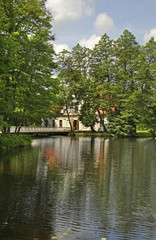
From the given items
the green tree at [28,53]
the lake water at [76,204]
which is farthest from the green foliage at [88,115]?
A: the lake water at [76,204]

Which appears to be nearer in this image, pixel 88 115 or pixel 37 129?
pixel 37 129

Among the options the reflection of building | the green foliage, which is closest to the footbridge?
the green foliage

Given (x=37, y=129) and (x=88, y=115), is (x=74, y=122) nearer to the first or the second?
(x=88, y=115)

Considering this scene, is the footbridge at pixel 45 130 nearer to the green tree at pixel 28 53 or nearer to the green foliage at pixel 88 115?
the green foliage at pixel 88 115

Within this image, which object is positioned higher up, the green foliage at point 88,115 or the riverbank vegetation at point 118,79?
the riverbank vegetation at point 118,79

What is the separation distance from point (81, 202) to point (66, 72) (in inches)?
2110

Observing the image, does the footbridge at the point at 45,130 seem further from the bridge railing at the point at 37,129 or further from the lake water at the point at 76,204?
the lake water at the point at 76,204

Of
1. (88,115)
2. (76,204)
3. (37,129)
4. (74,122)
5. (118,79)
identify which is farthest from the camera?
(74,122)

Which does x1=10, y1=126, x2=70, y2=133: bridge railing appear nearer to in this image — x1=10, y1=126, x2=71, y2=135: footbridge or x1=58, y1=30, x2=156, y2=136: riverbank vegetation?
x1=10, y1=126, x2=71, y2=135: footbridge

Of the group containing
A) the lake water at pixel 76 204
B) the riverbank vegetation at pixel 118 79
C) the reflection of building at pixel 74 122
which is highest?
the riverbank vegetation at pixel 118 79

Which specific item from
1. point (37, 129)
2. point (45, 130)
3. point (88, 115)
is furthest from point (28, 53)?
point (88, 115)

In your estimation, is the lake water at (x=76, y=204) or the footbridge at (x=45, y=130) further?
the footbridge at (x=45, y=130)

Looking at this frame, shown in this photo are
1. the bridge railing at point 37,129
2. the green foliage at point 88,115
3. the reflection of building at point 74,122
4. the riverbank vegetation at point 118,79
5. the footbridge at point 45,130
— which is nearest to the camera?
the bridge railing at point 37,129

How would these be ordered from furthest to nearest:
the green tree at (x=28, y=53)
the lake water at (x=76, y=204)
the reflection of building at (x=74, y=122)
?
the reflection of building at (x=74, y=122)
the green tree at (x=28, y=53)
the lake water at (x=76, y=204)
